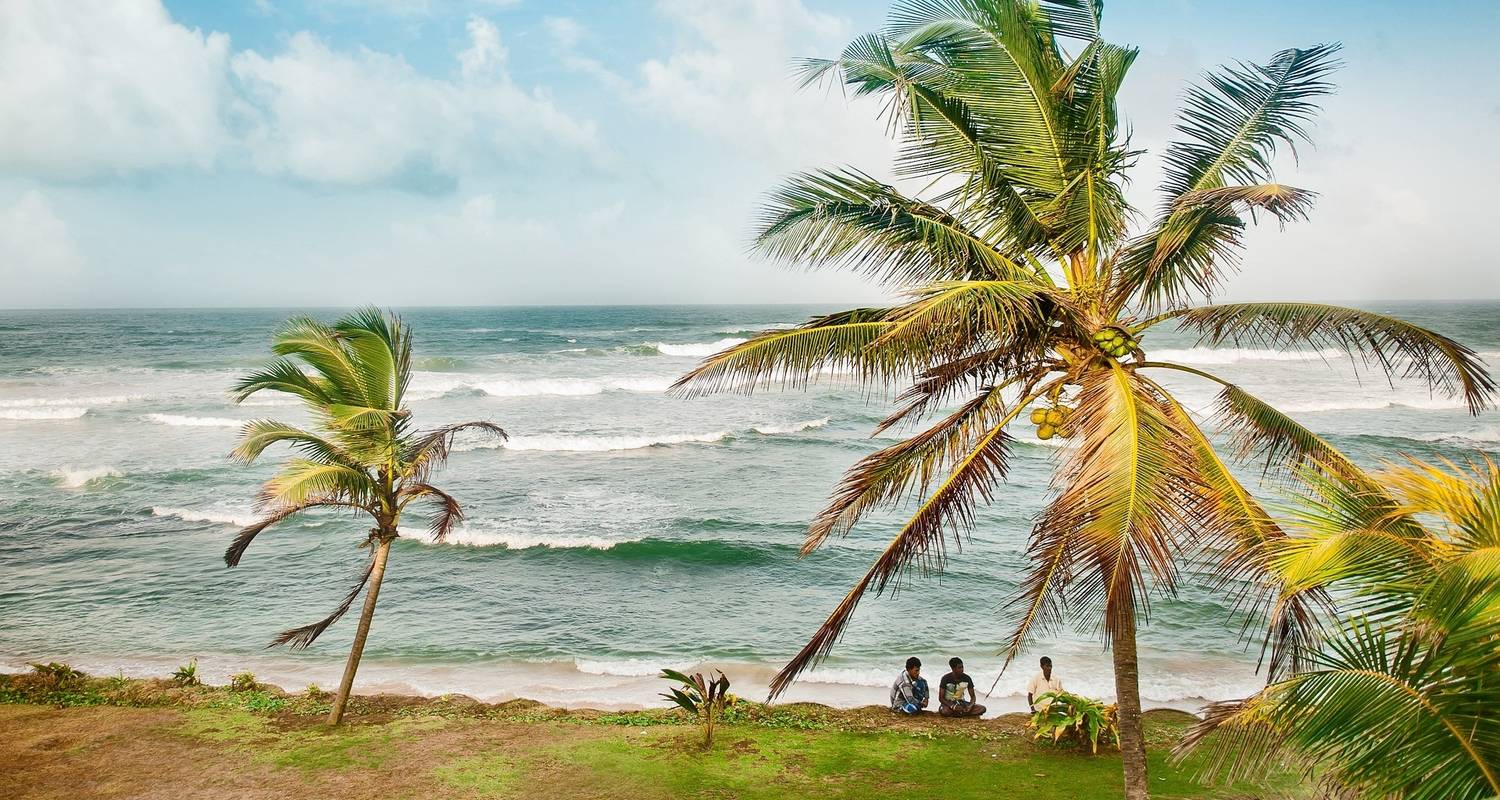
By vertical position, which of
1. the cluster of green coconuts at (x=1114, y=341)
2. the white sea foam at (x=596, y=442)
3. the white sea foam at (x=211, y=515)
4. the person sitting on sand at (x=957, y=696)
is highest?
the cluster of green coconuts at (x=1114, y=341)

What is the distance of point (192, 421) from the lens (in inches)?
1203

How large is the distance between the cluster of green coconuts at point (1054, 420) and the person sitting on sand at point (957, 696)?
5.18 meters

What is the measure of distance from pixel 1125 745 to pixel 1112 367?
7.51ft

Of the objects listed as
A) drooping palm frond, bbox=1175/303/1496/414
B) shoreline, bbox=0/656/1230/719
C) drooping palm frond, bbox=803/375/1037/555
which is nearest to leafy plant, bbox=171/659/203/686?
shoreline, bbox=0/656/1230/719

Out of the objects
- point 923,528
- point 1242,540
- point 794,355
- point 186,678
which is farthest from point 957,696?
point 186,678

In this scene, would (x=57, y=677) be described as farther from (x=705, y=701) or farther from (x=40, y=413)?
(x=40, y=413)

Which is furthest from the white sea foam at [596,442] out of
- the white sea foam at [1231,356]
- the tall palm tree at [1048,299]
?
the white sea foam at [1231,356]

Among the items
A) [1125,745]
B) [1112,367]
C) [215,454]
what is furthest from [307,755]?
[215,454]

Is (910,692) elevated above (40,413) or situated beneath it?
elevated above

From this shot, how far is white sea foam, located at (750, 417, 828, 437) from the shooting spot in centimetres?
2961

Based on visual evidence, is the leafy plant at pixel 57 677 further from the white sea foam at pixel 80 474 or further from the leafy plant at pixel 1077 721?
the white sea foam at pixel 80 474

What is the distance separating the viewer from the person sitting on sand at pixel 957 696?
9.45 meters

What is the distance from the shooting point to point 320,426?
836 centimetres

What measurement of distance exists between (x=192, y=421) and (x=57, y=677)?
24.3 m
